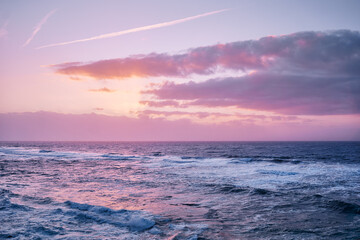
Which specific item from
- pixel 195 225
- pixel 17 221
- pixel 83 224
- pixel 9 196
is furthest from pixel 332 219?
pixel 9 196

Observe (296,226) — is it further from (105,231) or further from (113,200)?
(113,200)

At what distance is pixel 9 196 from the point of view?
11.9 meters

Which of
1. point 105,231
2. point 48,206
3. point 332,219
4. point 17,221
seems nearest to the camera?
point 105,231

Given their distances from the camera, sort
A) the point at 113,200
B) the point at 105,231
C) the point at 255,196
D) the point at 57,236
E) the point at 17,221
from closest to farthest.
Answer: the point at 57,236 → the point at 105,231 → the point at 17,221 → the point at 113,200 → the point at 255,196

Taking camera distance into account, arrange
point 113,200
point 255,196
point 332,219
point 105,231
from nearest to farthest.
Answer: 1. point 105,231
2. point 332,219
3. point 113,200
4. point 255,196

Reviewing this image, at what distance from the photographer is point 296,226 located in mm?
8336

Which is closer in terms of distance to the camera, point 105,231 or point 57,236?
point 57,236

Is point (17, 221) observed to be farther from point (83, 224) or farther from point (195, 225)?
point (195, 225)

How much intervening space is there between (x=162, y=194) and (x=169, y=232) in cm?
593

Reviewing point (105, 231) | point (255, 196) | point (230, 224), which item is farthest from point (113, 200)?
point (255, 196)

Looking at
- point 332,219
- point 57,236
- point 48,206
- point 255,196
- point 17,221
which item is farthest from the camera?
point 255,196

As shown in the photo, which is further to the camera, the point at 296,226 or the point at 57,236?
the point at 296,226

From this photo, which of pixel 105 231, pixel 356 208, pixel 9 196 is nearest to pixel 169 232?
pixel 105 231

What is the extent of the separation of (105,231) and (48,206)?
14.0ft
